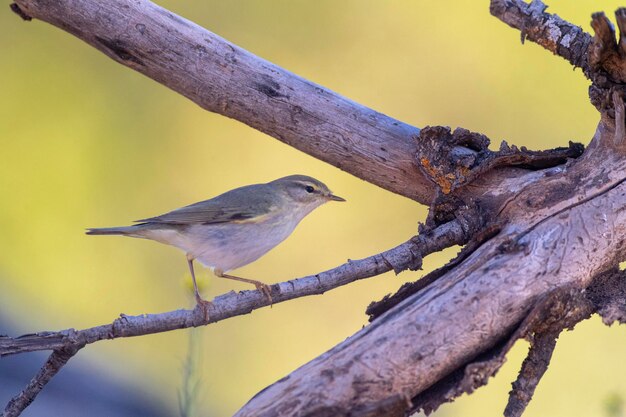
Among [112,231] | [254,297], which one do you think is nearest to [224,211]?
[112,231]

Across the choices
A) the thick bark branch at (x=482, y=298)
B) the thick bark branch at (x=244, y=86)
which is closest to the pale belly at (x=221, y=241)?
the thick bark branch at (x=244, y=86)

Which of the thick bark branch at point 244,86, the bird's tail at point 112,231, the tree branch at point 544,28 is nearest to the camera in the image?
the tree branch at point 544,28

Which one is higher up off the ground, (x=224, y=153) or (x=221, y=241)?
(x=224, y=153)

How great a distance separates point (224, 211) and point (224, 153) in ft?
5.48

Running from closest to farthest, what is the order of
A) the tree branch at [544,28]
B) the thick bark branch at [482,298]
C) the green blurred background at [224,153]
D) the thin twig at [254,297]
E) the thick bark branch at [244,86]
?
the thick bark branch at [482,298]
the thin twig at [254,297]
the tree branch at [544,28]
the thick bark branch at [244,86]
the green blurred background at [224,153]

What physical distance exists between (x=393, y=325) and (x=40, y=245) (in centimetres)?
Result: 287

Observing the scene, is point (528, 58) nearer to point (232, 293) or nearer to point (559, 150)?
point (559, 150)

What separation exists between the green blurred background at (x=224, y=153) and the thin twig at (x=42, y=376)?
1.85m

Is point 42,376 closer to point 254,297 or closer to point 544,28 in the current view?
point 254,297

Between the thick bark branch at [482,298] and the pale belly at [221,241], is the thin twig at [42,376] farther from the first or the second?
the pale belly at [221,241]

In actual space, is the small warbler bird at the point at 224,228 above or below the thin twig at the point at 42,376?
above

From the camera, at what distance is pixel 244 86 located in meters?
2.30

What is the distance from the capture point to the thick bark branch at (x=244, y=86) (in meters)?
2.26

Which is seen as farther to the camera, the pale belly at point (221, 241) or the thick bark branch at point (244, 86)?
the pale belly at point (221, 241)
